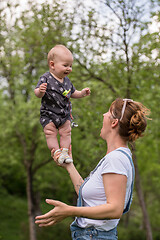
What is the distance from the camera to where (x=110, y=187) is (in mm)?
2365

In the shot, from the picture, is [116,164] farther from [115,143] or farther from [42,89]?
[42,89]

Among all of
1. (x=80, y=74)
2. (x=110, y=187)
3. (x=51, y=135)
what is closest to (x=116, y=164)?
(x=110, y=187)

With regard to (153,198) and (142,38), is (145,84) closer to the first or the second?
(142,38)

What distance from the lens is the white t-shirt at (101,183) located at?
2441 millimetres

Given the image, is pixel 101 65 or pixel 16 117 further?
pixel 16 117

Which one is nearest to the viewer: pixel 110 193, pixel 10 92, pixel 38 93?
pixel 110 193

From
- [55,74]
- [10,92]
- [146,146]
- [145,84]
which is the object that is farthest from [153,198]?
[55,74]

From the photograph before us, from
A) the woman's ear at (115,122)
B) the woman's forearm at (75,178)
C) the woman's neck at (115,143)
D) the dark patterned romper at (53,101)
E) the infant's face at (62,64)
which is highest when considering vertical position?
the infant's face at (62,64)

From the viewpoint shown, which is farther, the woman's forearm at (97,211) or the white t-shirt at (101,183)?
the white t-shirt at (101,183)

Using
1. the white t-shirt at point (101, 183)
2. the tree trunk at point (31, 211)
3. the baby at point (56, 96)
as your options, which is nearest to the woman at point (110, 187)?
the white t-shirt at point (101, 183)

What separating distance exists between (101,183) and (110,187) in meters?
0.20

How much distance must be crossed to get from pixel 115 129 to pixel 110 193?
22.8 inches

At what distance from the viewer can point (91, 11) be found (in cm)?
853

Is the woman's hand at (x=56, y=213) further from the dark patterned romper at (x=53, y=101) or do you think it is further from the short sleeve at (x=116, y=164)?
the dark patterned romper at (x=53, y=101)
